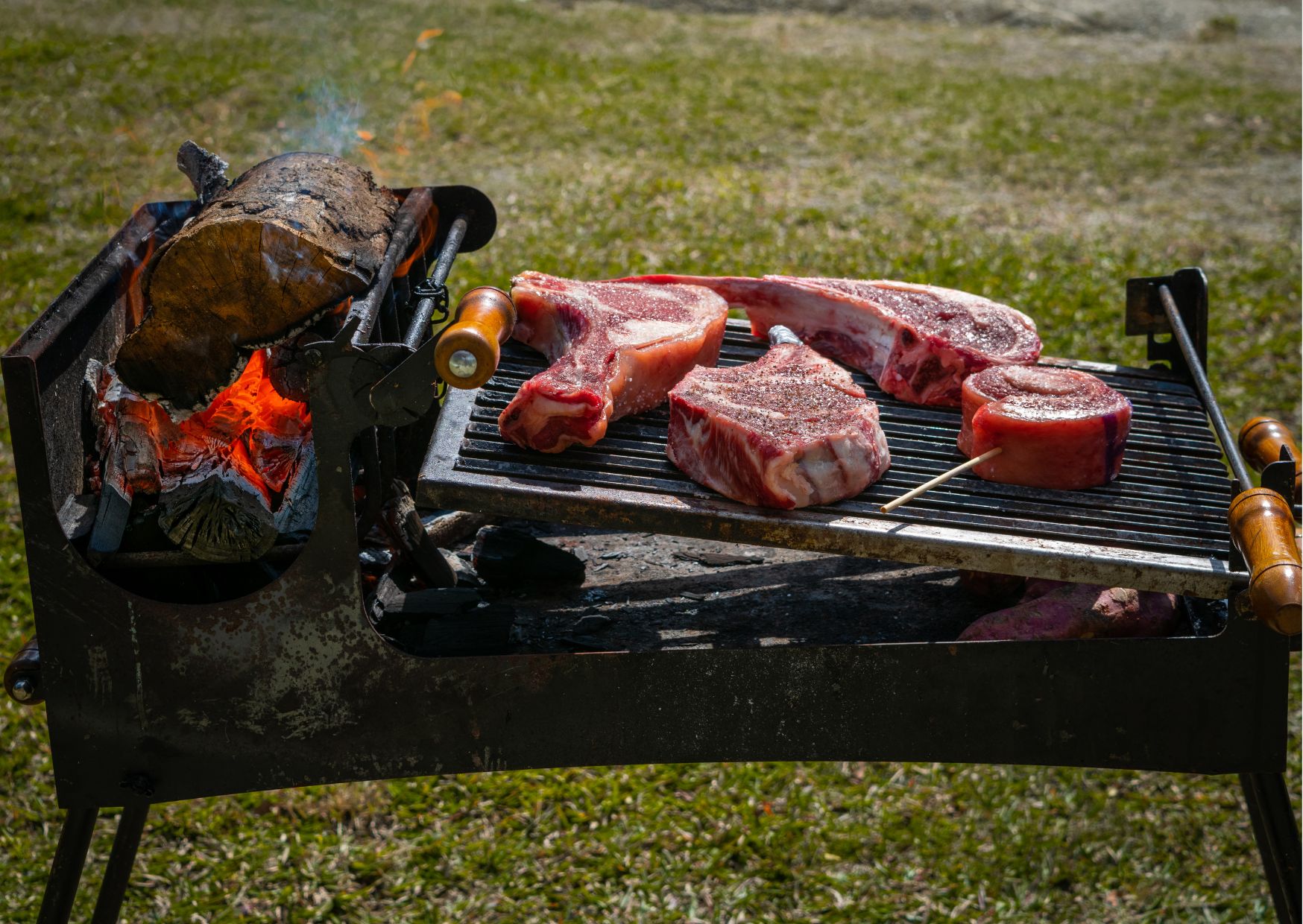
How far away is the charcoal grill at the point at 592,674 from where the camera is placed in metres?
2.54

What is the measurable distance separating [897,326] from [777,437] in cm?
84

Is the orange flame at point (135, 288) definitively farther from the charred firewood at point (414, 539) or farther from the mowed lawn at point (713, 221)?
the mowed lawn at point (713, 221)

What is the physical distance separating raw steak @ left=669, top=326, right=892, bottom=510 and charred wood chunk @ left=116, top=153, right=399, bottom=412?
32.2 inches

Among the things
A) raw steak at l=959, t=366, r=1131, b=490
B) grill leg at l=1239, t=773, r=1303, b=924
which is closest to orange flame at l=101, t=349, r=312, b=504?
raw steak at l=959, t=366, r=1131, b=490

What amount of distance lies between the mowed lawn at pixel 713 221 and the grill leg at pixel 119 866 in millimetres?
988

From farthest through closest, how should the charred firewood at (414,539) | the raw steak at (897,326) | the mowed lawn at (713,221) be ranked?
1. the mowed lawn at (713,221)
2. the raw steak at (897,326)
3. the charred firewood at (414,539)

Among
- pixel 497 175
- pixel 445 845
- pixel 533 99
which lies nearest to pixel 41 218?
pixel 497 175

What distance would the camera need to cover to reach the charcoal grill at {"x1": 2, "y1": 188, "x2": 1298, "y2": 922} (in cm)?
254

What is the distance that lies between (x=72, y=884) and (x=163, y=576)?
0.74 metres

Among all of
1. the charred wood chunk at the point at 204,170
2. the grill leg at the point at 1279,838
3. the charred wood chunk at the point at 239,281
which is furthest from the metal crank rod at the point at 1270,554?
the charred wood chunk at the point at 204,170

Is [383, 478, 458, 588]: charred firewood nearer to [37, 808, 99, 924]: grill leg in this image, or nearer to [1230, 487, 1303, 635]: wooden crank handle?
[37, 808, 99, 924]: grill leg

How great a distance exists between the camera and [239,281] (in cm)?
270

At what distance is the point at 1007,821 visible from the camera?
172 inches

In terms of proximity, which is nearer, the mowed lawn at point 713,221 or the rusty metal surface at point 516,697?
the rusty metal surface at point 516,697
